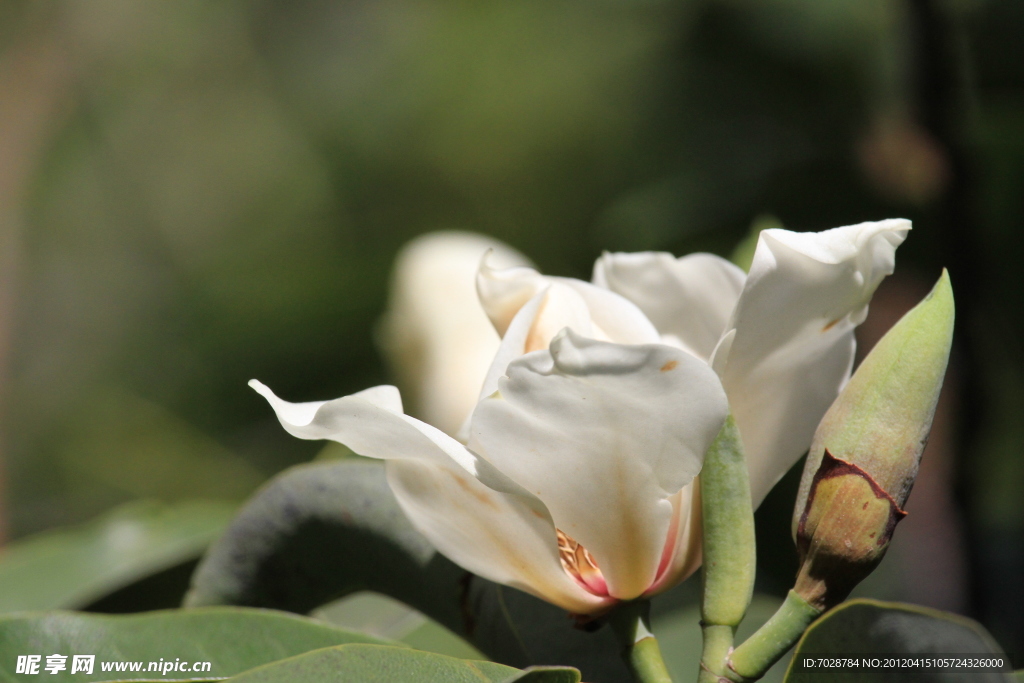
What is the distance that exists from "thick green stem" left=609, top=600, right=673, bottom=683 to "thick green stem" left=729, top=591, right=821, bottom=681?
27 millimetres

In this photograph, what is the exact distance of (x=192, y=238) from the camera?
2297 mm

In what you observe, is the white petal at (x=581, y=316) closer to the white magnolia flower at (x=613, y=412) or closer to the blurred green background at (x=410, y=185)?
the white magnolia flower at (x=613, y=412)

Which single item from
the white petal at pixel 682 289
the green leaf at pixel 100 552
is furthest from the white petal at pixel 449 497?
the green leaf at pixel 100 552

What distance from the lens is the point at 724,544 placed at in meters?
0.27

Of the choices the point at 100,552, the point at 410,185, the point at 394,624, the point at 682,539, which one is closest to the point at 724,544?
the point at 682,539

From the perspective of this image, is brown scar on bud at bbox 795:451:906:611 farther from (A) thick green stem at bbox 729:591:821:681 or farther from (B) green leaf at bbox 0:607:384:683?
(B) green leaf at bbox 0:607:384:683

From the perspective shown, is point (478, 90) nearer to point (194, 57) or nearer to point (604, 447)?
point (194, 57)

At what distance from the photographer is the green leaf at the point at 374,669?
247 millimetres

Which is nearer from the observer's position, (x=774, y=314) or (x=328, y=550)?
(x=774, y=314)

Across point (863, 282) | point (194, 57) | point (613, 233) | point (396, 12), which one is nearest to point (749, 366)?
point (863, 282)

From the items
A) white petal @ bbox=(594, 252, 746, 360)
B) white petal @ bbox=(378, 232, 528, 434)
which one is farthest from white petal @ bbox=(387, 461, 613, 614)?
white petal @ bbox=(378, 232, 528, 434)

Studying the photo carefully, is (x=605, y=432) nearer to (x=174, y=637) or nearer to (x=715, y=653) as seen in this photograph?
(x=715, y=653)

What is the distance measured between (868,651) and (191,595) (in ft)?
0.96

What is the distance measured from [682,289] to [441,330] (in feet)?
0.89
